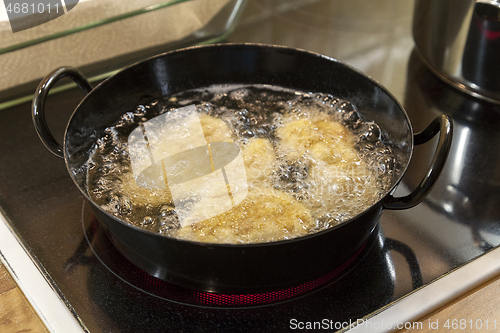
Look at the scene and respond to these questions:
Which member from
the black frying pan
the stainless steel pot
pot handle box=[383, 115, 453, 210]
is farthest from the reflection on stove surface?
the stainless steel pot


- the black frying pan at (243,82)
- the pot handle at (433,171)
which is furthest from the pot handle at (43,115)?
the pot handle at (433,171)

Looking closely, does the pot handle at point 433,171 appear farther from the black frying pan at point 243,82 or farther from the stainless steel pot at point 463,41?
the stainless steel pot at point 463,41

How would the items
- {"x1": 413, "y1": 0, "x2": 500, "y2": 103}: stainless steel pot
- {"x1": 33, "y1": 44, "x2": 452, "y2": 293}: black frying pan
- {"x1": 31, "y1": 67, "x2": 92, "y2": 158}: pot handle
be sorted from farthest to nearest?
{"x1": 413, "y1": 0, "x2": 500, "y2": 103}: stainless steel pot < {"x1": 31, "y1": 67, "x2": 92, "y2": 158}: pot handle < {"x1": 33, "y1": 44, "x2": 452, "y2": 293}: black frying pan

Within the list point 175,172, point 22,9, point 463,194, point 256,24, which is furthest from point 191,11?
point 463,194

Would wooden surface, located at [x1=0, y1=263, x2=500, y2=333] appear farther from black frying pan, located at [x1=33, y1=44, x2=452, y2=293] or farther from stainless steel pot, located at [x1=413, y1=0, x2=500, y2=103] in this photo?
stainless steel pot, located at [x1=413, y1=0, x2=500, y2=103]

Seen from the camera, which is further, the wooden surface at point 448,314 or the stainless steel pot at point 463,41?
the stainless steel pot at point 463,41

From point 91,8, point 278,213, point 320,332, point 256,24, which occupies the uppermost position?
point 91,8

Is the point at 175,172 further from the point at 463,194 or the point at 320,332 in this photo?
the point at 463,194
